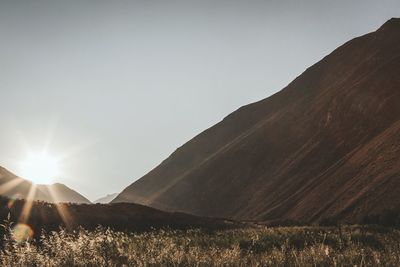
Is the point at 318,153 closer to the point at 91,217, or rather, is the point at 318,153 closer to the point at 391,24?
the point at 91,217

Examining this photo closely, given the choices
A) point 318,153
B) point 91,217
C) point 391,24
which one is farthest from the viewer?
point 391,24

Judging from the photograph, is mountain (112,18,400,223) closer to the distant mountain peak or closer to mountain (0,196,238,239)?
the distant mountain peak

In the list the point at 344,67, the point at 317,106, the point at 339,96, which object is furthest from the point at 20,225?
the point at 344,67

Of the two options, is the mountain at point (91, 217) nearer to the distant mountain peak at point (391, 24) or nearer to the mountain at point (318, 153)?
the mountain at point (318, 153)

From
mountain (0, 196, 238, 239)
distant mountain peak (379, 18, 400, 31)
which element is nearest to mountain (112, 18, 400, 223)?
distant mountain peak (379, 18, 400, 31)

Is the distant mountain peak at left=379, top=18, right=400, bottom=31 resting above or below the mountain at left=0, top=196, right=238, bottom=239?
above

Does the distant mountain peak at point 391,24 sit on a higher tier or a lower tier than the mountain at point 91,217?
higher

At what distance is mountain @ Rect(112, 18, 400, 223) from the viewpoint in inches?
1827

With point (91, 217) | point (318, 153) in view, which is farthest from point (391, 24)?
point (91, 217)

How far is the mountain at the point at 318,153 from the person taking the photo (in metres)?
46.4

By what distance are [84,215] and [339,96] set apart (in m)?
61.5

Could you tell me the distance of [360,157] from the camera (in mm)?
54594

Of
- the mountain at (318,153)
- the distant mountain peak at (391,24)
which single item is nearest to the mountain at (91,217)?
the mountain at (318,153)

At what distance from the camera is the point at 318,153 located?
2908 inches
